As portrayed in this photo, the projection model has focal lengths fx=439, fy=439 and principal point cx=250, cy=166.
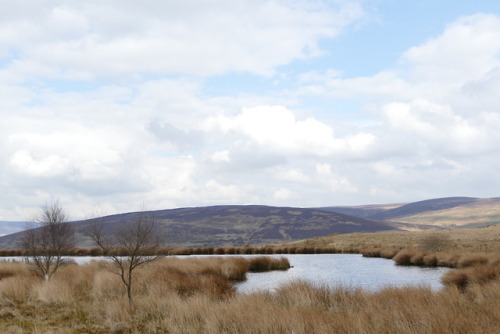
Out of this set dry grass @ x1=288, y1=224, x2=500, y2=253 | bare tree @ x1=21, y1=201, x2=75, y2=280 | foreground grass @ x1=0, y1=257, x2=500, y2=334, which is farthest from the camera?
dry grass @ x1=288, y1=224, x2=500, y2=253

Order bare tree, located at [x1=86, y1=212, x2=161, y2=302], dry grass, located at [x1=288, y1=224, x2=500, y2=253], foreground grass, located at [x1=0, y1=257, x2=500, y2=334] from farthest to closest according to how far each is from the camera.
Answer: dry grass, located at [x1=288, y1=224, x2=500, y2=253] < bare tree, located at [x1=86, y1=212, x2=161, y2=302] < foreground grass, located at [x1=0, y1=257, x2=500, y2=334]

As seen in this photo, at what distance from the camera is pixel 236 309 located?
1195cm

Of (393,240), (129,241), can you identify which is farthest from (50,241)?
(393,240)

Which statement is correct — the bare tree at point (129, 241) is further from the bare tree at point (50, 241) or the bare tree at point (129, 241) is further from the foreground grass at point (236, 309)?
the bare tree at point (50, 241)

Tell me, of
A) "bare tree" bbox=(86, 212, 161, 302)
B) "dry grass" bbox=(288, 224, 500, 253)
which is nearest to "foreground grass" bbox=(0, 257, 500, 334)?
"bare tree" bbox=(86, 212, 161, 302)

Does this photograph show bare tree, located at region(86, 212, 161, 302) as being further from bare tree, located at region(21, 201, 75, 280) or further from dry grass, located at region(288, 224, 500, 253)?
dry grass, located at region(288, 224, 500, 253)

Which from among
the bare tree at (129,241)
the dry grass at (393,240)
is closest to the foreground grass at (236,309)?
the bare tree at (129,241)

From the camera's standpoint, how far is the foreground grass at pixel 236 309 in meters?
9.58

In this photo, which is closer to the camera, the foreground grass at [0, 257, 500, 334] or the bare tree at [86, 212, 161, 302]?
the foreground grass at [0, 257, 500, 334]

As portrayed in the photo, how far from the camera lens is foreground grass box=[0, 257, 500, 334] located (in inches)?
377

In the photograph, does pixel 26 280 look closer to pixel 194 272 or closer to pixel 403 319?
pixel 194 272

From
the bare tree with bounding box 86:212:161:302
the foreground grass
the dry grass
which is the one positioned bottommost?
the dry grass

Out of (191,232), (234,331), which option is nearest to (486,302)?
(234,331)

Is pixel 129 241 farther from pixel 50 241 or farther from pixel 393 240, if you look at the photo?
pixel 393 240
